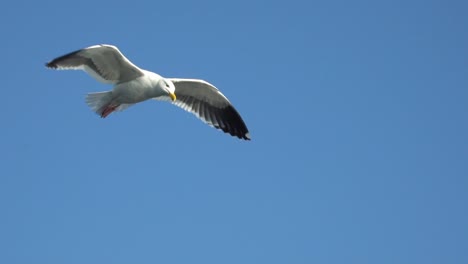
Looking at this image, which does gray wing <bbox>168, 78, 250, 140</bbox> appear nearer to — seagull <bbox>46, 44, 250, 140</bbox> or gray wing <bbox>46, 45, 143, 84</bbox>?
seagull <bbox>46, 44, 250, 140</bbox>

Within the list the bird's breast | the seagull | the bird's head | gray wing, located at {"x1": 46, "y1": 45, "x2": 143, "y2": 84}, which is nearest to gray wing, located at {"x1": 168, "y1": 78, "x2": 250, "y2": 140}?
the seagull

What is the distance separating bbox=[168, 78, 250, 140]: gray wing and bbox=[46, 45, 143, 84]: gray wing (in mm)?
1599

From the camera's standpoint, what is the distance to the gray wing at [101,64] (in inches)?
488

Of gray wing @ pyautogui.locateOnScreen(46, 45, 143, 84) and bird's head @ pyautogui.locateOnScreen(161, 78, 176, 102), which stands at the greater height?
bird's head @ pyautogui.locateOnScreen(161, 78, 176, 102)

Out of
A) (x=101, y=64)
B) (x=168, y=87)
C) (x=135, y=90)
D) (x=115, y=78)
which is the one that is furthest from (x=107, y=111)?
(x=168, y=87)

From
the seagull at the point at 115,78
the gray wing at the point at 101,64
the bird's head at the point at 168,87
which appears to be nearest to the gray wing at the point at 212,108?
the seagull at the point at 115,78

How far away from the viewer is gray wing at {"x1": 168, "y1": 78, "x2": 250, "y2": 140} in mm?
14469

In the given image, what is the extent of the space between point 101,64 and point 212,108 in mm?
2595

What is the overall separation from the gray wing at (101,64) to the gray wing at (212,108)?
160 cm

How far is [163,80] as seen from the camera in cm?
1296

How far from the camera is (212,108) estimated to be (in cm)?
1473

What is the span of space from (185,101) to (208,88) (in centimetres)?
55

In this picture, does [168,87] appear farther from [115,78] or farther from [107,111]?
[107,111]

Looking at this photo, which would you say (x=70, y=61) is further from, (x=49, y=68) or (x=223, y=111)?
(x=223, y=111)
